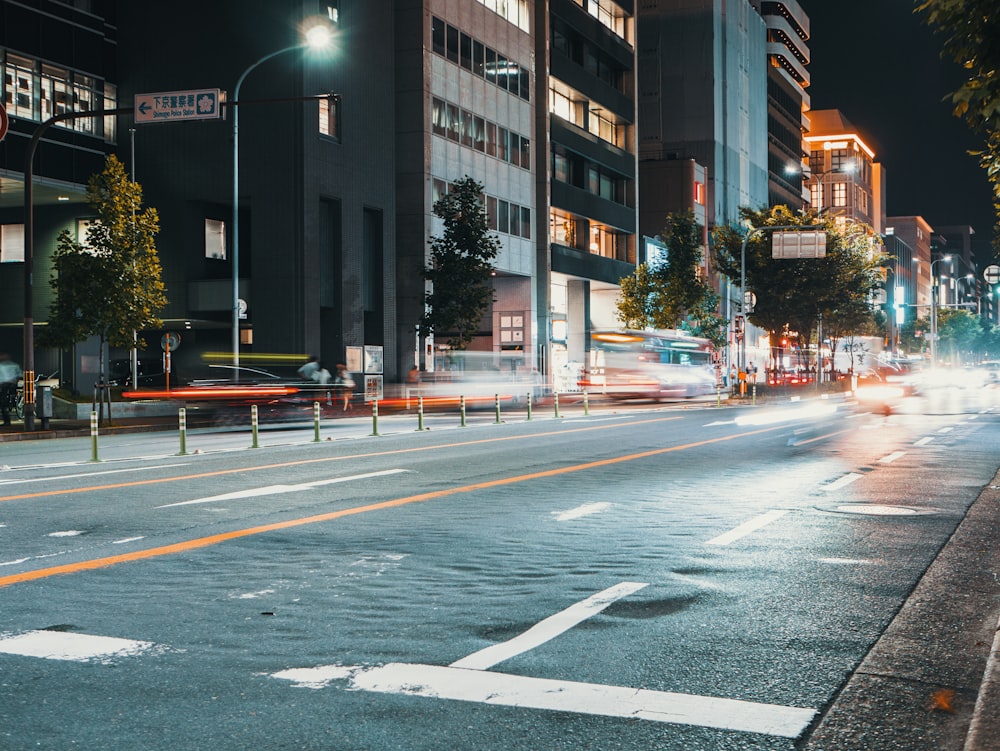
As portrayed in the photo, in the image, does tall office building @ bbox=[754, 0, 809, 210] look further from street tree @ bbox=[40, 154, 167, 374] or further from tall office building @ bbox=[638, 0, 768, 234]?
street tree @ bbox=[40, 154, 167, 374]

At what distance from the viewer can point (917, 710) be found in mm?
5168

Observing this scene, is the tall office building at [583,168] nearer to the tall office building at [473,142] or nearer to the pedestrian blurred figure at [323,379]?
the tall office building at [473,142]

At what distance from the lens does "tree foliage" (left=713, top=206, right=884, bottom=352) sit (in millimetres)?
69812

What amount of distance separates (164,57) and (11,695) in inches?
1874

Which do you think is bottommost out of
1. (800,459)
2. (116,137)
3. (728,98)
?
(800,459)

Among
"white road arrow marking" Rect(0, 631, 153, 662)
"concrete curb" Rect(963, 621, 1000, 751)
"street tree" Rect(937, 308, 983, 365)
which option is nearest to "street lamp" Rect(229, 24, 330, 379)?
"white road arrow marking" Rect(0, 631, 153, 662)

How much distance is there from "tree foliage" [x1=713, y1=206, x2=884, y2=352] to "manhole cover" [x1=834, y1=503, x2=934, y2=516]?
186 feet

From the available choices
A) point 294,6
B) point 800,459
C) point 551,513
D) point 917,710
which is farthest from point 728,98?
point 917,710

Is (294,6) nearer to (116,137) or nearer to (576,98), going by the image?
(116,137)

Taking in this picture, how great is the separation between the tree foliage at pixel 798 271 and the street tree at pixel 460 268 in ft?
77.7

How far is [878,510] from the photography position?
1245 centimetres

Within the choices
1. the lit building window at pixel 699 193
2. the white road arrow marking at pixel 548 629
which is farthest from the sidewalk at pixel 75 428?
the lit building window at pixel 699 193

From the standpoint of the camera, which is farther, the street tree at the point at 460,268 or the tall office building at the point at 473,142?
the tall office building at the point at 473,142

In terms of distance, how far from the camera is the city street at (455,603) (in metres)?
4.94
